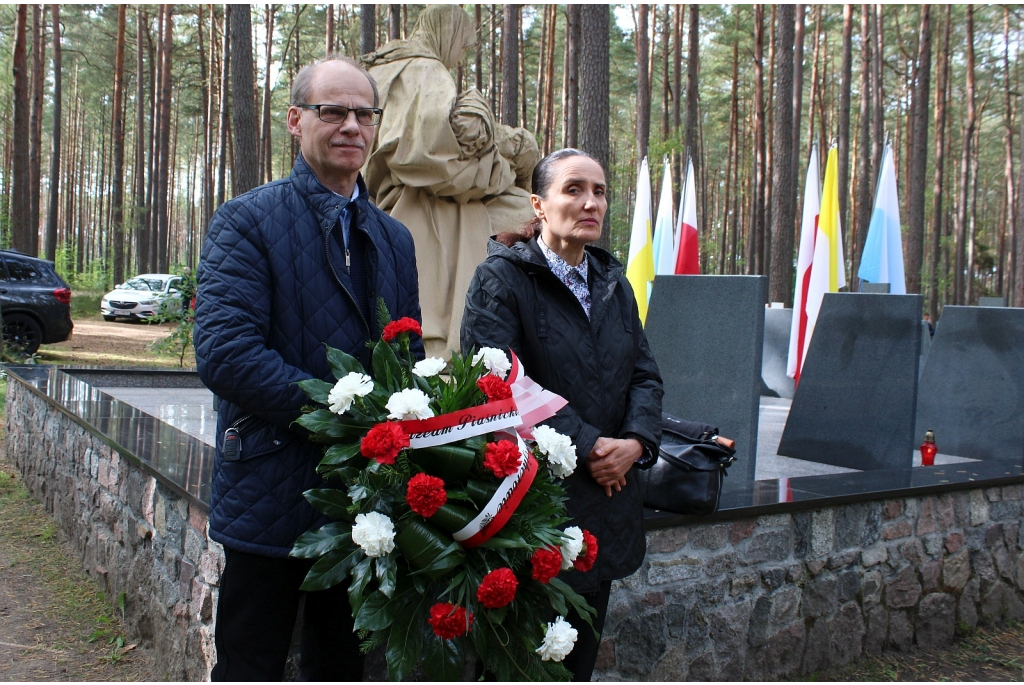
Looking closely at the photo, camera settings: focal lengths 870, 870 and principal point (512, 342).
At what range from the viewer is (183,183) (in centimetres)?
5319

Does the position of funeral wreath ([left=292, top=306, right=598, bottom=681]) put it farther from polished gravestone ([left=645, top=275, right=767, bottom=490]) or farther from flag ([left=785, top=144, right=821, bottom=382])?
flag ([left=785, top=144, right=821, bottom=382])

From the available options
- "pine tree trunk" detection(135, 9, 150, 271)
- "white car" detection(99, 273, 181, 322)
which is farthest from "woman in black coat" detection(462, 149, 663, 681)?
"pine tree trunk" detection(135, 9, 150, 271)

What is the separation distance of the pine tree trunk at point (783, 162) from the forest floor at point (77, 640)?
1018cm

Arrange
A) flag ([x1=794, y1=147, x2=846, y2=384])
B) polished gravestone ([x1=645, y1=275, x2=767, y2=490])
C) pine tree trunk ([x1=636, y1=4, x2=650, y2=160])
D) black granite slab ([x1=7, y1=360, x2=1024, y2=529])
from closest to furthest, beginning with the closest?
black granite slab ([x1=7, y1=360, x2=1024, y2=529]), polished gravestone ([x1=645, y1=275, x2=767, y2=490]), flag ([x1=794, y1=147, x2=846, y2=384]), pine tree trunk ([x1=636, y1=4, x2=650, y2=160])

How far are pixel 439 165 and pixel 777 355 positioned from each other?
Result: 736cm

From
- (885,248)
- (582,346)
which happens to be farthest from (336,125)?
(885,248)

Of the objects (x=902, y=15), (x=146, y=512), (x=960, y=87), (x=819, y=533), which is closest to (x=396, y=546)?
(x=146, y=512)

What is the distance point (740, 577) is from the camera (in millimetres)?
3557

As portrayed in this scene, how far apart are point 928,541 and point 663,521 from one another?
75.2 inches

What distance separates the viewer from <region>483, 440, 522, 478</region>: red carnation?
1.59m

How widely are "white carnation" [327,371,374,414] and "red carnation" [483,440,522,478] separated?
0.26 m

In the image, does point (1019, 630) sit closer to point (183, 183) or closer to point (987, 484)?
point (987, 484)

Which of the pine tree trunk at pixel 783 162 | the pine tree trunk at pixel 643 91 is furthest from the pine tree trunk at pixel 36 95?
the pine tree trunk at pixel 783 162

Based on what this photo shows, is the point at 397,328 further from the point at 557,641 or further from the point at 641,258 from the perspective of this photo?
the point at 641,258
